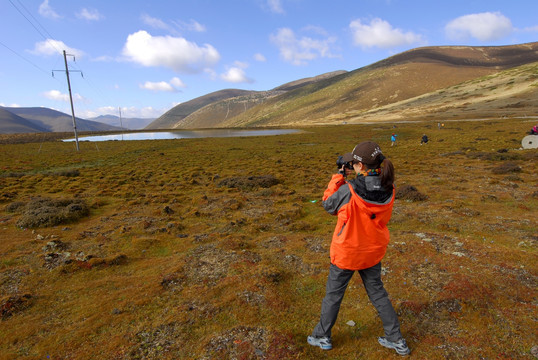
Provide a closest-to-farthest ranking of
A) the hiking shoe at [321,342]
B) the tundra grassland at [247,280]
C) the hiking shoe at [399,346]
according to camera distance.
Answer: the hiking shoe at [399,346], the hiking shoe at [321,342], the tundra grassland at [247,280]

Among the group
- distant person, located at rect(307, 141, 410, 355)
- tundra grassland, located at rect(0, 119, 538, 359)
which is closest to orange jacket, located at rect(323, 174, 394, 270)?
distant person, located at rect(307, 141, 410, 355)

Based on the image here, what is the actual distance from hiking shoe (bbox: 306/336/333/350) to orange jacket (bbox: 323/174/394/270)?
129 cm

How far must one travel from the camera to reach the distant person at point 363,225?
359 cm

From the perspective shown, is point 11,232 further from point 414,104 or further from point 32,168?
point 414,104

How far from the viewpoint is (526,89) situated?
101688mm

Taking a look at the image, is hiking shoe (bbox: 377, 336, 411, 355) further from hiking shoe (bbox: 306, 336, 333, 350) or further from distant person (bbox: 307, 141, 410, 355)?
hiking shoe (bbox: 306, 336, 333, 350)

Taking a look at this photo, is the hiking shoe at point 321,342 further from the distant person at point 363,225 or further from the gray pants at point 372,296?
the gray pants at point 372,296

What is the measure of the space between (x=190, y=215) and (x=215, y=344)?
7935 mm

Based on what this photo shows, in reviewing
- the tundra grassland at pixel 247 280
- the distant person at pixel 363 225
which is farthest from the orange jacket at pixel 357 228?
the tundra grassland at pixel 247 280

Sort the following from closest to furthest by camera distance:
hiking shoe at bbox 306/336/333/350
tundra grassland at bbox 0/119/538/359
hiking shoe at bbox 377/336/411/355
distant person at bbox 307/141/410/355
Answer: distant person at bbox 307/141/410/355, hiking shoe at bbox 377/336/411/355, hiking shoe at bbox 306/336/333/350, tundra grassland at bbox 0/119/538/359

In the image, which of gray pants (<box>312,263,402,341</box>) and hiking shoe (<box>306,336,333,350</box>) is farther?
hiking shoe (<box>306,336,333,350</box>)

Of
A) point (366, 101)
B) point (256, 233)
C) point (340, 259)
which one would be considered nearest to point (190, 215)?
point (256, 233)

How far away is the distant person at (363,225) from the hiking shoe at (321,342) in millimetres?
17

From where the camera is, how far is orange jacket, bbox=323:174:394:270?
3.63 meters
